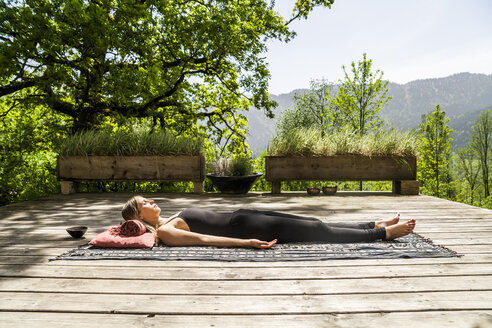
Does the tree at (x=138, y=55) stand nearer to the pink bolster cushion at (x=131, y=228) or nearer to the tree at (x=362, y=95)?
the pink bolster cushion at (x=131, y=228)

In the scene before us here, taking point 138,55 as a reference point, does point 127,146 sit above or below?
below

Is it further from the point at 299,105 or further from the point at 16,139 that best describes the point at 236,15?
the point at 299,105

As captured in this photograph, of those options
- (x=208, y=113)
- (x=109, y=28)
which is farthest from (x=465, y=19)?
(x=109, y=28)

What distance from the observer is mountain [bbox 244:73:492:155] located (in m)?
142

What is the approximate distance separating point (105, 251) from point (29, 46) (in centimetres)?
469

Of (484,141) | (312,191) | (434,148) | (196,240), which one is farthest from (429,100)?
(196,240)

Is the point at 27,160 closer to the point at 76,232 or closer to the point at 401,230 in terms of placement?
the point at 76,232

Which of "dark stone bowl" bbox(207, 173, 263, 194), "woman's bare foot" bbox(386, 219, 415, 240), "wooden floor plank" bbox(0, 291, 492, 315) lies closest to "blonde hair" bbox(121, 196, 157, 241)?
"wooden floor plank" bbox(0, 291, 492, 315)

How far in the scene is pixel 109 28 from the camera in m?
5.40

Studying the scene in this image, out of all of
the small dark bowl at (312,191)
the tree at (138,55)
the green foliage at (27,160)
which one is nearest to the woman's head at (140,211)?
the small dark bowl at (312,191)

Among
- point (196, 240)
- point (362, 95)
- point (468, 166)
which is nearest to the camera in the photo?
point (196, 240)

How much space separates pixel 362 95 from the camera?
493 inches

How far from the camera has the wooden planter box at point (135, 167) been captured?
16.6 feet

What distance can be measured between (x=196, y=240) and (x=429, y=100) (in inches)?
7967
